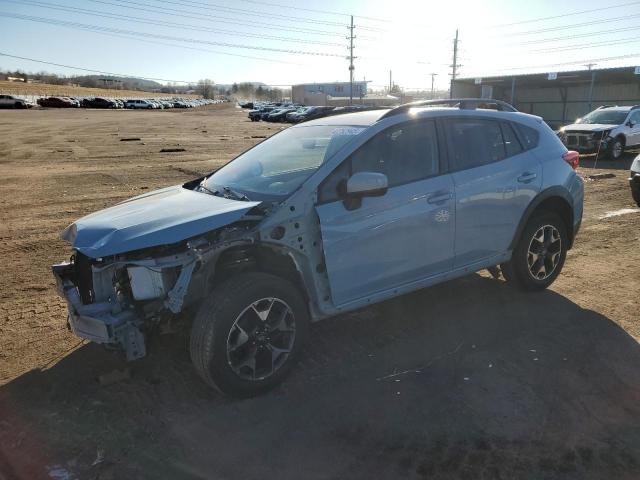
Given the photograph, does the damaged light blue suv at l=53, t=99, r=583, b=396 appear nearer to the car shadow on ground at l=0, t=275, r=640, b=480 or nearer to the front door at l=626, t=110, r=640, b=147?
the car shadow on ground at l=0, t=275, r=640, b=480

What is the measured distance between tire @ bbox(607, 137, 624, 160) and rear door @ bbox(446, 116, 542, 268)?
14318mm

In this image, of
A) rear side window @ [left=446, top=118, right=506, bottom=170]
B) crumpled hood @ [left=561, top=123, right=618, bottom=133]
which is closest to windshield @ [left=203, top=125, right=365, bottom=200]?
rear side window @ [left=446, top=118, right=506, bottom=170]

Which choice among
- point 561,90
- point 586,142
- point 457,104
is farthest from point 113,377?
point 561,90

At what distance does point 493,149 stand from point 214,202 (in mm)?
2625

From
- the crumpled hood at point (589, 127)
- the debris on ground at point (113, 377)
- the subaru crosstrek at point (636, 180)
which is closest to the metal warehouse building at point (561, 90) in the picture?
the crumpled hood at point (589, 127)

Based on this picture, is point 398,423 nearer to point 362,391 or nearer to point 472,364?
point 362,391

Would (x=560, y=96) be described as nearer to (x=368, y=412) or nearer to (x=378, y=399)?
(x=378, y=399)

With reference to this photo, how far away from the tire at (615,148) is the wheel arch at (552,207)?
13.9 meters

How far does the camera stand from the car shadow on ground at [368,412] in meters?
2.82

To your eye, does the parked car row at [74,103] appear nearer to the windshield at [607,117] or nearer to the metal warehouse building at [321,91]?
the metal warehouse building at [321,91]

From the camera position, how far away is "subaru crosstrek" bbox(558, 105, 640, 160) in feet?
55.3

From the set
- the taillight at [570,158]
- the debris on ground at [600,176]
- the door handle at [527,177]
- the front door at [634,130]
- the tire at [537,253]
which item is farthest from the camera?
the front door at [634,130]

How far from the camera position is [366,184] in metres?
3.59

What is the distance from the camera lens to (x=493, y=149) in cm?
471
